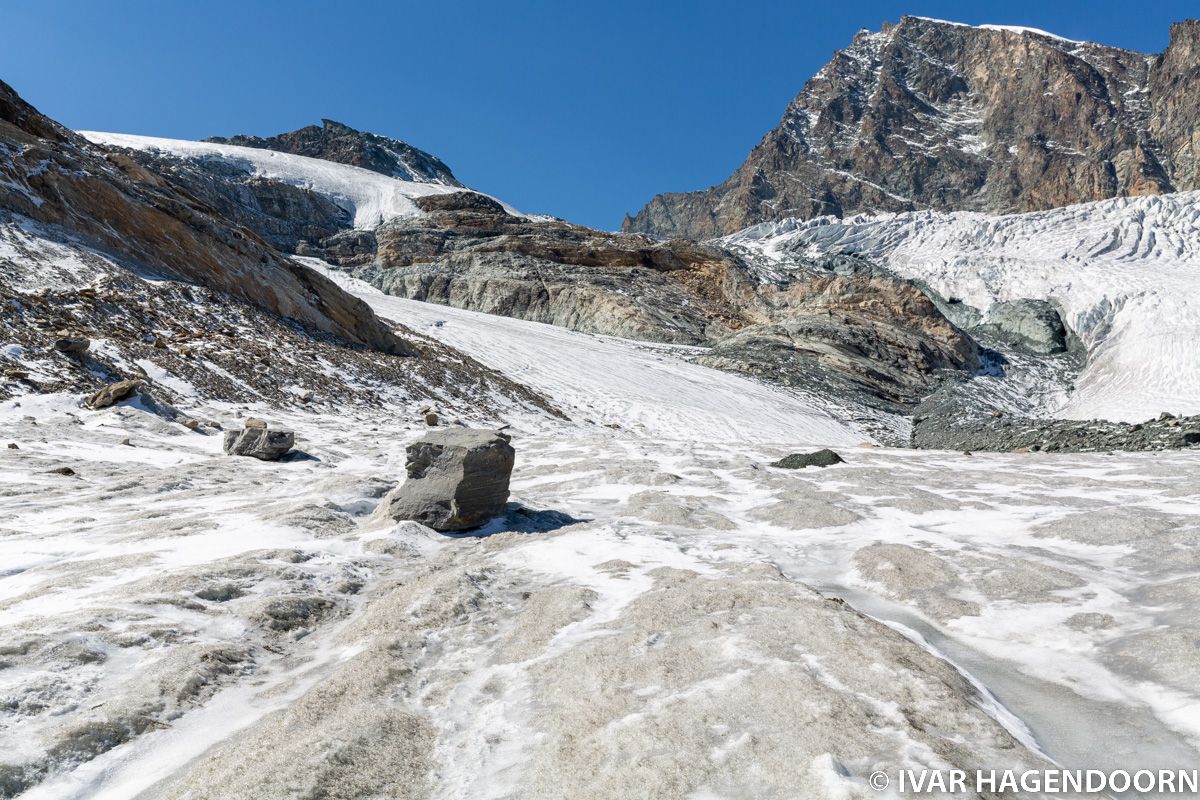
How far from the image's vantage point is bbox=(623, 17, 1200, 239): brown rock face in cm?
14138

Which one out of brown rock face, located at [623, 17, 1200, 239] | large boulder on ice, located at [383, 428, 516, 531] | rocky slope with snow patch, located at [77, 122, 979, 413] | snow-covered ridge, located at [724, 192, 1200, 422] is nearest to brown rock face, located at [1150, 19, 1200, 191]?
brown rock face, located at [623, 17, 1200, 239]

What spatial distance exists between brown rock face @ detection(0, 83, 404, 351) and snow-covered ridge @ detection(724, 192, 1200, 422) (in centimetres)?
3545

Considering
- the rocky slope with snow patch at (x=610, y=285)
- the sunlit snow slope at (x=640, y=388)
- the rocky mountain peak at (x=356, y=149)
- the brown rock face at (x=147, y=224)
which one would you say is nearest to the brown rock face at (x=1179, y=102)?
the rocky slope with snow patch at (x=610, y=285)

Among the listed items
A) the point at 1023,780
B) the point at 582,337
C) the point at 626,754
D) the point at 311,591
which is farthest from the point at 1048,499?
the point at 582,337

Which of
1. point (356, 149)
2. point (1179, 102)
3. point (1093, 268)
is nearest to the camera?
point (1093, 268)

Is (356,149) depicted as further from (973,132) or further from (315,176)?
(973,132)

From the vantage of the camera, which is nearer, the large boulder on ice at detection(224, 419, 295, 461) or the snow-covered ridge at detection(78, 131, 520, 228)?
the large boulder on ice at detection(224, 419, 295, 461)

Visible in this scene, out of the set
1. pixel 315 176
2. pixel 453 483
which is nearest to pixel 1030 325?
pixel 453 483

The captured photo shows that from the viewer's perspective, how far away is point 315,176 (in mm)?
92438

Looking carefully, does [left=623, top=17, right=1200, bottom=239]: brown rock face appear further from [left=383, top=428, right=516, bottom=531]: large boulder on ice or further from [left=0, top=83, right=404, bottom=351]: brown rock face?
[left=383, top=428, right=516, bottom=531]: large boulder on ice

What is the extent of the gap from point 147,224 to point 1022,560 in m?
25.2

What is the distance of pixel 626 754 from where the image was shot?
10.5 ft

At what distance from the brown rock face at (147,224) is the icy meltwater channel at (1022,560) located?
15.6 metres

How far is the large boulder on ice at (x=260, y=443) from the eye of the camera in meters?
11.9
